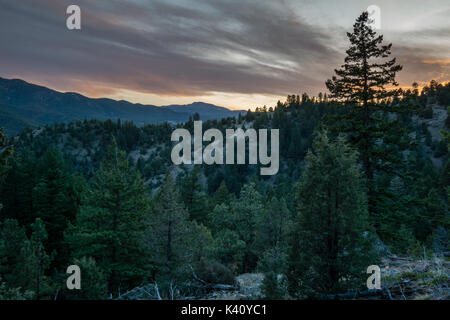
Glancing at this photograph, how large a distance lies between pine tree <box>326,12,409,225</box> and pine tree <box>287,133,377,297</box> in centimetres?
795

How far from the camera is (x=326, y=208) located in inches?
264

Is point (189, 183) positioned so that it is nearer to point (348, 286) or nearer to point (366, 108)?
point (366, 108)

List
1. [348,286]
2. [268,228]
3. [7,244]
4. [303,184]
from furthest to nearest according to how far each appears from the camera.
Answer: [268,228] < [7,244] < [303,184] < [348,286]

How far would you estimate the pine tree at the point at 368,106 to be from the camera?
539 inches

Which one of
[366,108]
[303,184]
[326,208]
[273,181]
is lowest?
[273,181]

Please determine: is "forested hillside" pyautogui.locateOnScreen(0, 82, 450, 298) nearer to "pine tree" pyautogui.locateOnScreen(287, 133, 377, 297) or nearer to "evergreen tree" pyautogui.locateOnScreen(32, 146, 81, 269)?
"evergreen tree" pyautogui.locateOnScreen(32, 146, 81, 269)

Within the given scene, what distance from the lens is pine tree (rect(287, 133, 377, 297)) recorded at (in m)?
6.44

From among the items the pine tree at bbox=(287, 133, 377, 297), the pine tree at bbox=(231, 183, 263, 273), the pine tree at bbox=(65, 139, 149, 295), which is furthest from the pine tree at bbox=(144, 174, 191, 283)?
the pine tree at bbox=(231, 183, 263, 273)

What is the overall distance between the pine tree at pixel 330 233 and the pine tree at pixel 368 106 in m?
7.95

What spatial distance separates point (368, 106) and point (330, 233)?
10231 mm

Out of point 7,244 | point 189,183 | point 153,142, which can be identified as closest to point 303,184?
point 7,244

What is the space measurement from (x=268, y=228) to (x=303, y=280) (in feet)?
62.0

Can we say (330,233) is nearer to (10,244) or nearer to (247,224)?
(10,244)

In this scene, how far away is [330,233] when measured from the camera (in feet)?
21.6
